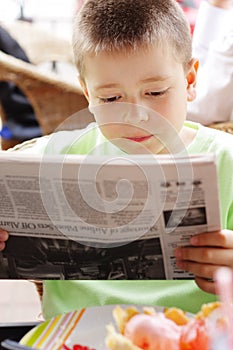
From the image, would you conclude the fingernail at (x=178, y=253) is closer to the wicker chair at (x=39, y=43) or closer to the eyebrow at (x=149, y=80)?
the eyebrow at (x=149, y=80)

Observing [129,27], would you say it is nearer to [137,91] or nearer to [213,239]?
[137,91]

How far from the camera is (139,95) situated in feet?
3.89

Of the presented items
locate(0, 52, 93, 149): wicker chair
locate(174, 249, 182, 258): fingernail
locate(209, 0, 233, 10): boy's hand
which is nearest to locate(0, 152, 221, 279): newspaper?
locate(174, 249, 182, 258): fingernail

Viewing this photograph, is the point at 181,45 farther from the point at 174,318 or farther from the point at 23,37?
the point at 23,37

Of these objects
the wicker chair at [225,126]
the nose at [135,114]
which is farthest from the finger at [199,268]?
the wicker chair at [225,126]

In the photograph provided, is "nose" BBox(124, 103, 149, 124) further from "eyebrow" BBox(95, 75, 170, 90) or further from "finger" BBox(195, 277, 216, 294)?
"finger" BBox(195, 277, 216, 294)

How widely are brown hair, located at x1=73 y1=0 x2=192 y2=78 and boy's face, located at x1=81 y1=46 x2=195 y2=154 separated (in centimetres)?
2

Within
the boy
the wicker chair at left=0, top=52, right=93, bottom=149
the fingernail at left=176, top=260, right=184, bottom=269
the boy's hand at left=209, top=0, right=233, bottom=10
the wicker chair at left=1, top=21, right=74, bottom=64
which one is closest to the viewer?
the fingernail at left=176, top=260, right=184, bottom=269

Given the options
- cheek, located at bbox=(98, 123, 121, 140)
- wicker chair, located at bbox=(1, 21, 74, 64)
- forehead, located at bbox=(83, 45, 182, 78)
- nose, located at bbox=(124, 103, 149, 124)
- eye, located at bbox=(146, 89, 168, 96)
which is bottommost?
wicker chair, located at bbox=(1, 21, 74, 64)

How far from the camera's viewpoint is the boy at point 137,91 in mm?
1176

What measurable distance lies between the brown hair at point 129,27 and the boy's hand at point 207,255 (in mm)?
341

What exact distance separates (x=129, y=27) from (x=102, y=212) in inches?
13.1

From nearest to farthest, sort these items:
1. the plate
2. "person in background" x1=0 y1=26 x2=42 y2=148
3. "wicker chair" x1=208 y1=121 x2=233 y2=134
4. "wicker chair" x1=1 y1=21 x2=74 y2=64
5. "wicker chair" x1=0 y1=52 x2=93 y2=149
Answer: the plate < "wicker chair" x1=208 y1=121 x2=233 y2=134 < "wicker chair" x1=0 y1=52 x2=93 y2=149 < "person in background" x1=0 y1=26 x2=42 y2=148 < "wicker chair" x1=1 y1=21 x2=74 y2=64

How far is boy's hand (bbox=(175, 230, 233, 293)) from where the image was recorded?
3.35 ft
